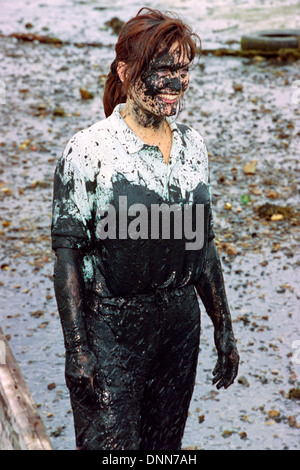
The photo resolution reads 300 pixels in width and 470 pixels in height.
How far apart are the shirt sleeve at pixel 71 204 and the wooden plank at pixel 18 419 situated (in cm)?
59

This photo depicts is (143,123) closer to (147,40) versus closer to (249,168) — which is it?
(147,40)

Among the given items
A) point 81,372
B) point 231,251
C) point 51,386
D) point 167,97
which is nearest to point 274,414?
point 51,386

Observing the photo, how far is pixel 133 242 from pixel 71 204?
0.25 metres

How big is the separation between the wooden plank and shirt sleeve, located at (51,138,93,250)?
59 centimetres

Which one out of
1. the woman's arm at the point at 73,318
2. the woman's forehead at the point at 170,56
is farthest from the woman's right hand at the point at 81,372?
the woman's forehead at the point at 170,56

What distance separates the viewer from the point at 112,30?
14859 millimetres

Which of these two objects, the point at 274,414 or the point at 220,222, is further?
the point at 220,222

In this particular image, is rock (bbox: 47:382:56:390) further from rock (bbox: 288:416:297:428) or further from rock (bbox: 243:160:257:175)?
rock (bbox: 243:160:257:175)

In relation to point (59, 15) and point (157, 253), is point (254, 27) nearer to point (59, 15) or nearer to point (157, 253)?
point (59, 15)

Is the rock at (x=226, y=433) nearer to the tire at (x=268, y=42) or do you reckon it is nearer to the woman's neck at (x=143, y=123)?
the woman's neck at (x=143, y=123)

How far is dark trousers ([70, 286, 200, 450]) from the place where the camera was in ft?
10.7

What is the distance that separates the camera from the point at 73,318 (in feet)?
10.5

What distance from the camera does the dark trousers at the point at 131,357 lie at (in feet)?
10.7

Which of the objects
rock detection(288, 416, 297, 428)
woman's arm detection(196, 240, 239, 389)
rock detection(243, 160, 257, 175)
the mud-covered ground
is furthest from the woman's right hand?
rock detection(243, 160, 257, 175)
